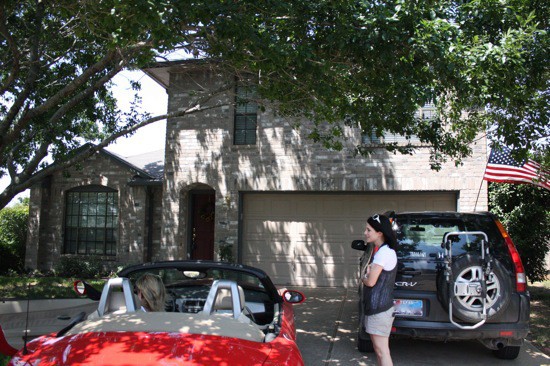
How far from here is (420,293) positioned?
516 centimetres

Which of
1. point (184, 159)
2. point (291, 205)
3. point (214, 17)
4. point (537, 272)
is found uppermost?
point (214, 17)

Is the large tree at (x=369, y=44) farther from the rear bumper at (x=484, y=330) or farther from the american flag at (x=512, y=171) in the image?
the rear bumper at (x=484, y=330)

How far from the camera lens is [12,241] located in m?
15.3

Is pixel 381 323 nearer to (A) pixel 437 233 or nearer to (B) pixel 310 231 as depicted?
(A) pixel 437 233

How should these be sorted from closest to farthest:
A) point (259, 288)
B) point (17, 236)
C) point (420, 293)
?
point (259, 288) < point (420, 293) < point (17, 236)

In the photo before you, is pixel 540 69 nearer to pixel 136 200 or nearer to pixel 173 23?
pixel 173 23

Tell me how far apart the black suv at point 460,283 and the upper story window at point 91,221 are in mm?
10328

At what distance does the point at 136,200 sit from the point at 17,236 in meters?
5.12

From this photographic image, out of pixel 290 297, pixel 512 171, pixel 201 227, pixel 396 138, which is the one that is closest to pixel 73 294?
pixel 201 227

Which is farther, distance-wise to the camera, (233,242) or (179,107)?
(179,107)

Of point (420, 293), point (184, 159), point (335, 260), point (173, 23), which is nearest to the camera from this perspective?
point (420, 293)

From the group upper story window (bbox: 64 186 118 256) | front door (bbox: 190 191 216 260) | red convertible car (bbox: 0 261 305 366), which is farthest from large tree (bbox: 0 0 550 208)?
front door (bbox: 190 191 216 260)

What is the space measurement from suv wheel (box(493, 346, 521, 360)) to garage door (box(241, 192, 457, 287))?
19.5ft

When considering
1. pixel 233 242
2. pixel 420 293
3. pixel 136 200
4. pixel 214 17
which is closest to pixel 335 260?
pixel 233 242
